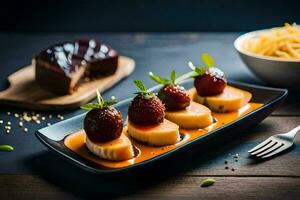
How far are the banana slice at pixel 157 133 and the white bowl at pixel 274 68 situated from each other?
65cm

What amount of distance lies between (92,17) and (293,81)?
1795mm

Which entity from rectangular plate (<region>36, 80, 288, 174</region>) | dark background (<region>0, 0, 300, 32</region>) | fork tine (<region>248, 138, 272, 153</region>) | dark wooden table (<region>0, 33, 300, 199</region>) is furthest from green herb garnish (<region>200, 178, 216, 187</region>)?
dark background (<region>0, 0, 300, 32</region>)

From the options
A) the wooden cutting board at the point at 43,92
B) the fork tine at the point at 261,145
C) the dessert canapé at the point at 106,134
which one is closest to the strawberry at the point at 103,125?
the dessert canapé at the point at 106,134

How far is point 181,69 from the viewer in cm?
299

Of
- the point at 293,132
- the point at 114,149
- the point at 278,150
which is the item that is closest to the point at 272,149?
the point at 278,150

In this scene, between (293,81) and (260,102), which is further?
(293,81)

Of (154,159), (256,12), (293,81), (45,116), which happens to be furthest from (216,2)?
(154,159)

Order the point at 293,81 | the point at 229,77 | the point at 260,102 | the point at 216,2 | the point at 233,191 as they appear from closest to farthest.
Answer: the point at 233,191 → the point at 260,102 → the point at 293,81 → the point at 229,77 → the point at 216,2

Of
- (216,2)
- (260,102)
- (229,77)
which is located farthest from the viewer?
(216,2)

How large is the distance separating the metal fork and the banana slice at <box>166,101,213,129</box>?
230 millimetres

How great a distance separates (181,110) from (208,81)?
0.18m

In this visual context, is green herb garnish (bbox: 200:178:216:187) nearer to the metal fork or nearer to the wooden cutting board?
the metal fork

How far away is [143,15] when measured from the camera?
3.96 meters

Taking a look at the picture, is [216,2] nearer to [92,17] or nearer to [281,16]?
[281,16]
